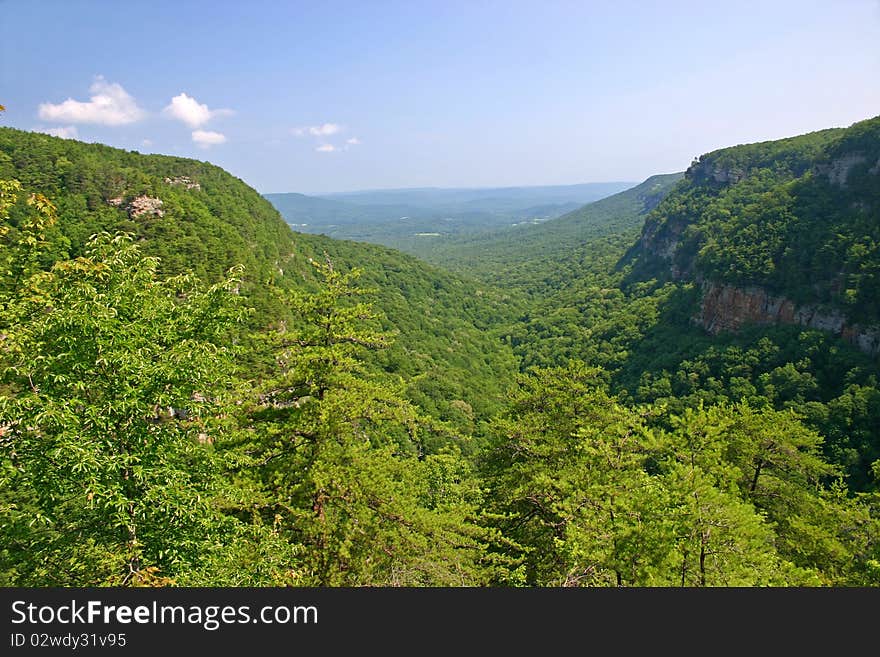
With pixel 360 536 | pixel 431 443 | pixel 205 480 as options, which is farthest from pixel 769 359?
pixel 205 480

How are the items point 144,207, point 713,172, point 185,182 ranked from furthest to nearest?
point 713,172 → point 185,182 → point 144,207

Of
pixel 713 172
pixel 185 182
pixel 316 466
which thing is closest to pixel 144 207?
pixel 185 182

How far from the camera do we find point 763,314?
201 feet

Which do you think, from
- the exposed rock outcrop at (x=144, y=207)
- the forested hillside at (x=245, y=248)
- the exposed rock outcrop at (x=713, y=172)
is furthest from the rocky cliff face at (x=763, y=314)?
the exposed rock outcrop at (x=144, y=207)

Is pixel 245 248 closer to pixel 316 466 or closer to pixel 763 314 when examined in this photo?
pixel 316 466

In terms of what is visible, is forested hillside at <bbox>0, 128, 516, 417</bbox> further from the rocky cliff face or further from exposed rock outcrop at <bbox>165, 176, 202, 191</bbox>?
the rocky cliff face

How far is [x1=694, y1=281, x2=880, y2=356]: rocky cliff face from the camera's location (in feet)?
160

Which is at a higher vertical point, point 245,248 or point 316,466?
point 245,248

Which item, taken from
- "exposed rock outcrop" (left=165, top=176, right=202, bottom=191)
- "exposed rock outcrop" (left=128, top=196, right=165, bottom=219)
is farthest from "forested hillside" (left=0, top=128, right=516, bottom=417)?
"exposed rock outcrop" (left=165, top=176, right=202, bottom=191)

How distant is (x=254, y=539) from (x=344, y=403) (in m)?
3.53

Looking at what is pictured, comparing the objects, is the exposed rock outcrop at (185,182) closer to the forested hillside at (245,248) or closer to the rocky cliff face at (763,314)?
the forested hillside at (245,248)

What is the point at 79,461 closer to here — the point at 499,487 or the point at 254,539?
the point at 254,539

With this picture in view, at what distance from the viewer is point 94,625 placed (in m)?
5.96

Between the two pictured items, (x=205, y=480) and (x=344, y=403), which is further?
(x=344, y=403)
